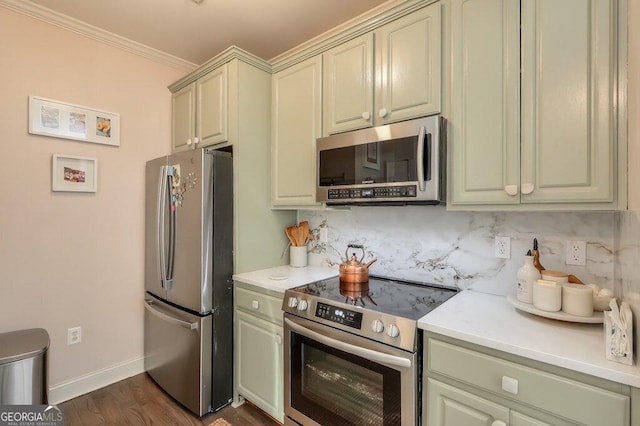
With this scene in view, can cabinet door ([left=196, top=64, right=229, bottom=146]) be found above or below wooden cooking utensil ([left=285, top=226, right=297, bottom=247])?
above

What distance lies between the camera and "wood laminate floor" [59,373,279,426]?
1929 mm

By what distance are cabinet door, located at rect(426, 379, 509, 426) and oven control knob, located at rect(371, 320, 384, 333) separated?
266 millimetres

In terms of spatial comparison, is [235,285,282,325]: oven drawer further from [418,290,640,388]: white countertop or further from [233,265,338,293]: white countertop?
[418,290,640,388]: white countertop

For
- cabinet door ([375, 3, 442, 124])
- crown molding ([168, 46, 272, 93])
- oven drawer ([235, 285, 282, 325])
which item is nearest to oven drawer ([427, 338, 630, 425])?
oven drawer ([235, 285, 282, 325])

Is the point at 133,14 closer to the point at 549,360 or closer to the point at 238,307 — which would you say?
the point at 238,307

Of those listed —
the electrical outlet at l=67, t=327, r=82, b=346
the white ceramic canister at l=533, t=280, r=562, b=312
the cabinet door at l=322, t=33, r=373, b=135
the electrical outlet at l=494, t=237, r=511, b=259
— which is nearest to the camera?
the white ceramic canister at l=533, t=280, r=562, b=312

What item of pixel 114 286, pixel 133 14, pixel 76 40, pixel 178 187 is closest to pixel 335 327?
pixel 178 187

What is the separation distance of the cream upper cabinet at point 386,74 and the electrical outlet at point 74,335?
226 centimetres

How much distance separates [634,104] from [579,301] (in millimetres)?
720

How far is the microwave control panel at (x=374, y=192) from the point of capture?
1.52 metres

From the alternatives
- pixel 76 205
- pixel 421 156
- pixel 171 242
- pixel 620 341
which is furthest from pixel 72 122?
pixel 620 341

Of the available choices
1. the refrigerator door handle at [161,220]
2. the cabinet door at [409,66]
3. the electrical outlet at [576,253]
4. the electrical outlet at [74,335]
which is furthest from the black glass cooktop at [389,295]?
the electrical outlet at [74,335]

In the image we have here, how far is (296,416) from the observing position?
1.66m

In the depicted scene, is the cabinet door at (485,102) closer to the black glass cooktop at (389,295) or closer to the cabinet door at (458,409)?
the black glass cooktop at (389,295)
